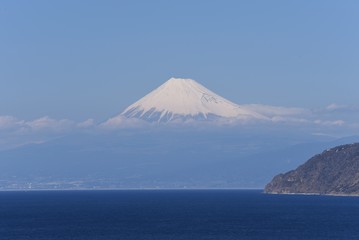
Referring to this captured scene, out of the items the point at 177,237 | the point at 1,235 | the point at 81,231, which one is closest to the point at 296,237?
the point at 177,237

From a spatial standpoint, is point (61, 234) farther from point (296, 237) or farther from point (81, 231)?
point (296, 237)

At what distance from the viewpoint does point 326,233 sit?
182 meters

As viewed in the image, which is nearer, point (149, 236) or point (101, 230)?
point (149, 236)

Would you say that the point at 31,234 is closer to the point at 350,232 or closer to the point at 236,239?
the point at 236,239

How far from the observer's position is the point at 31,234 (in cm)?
18500

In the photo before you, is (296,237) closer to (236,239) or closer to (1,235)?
(236,239)

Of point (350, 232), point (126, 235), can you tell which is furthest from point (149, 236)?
point (350, 232)

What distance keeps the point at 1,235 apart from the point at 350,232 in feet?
231

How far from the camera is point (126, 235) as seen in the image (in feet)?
591

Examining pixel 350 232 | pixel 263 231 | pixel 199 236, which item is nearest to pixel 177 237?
pixel 199 236

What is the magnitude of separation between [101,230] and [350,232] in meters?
52.4

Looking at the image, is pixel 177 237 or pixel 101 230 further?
pixel 101 230

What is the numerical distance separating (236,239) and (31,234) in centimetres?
4307

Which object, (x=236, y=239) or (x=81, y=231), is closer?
(x=236, y=239)
